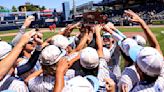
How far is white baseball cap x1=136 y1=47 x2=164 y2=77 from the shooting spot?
12.2ft

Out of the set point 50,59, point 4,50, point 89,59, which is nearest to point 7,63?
point 4,50

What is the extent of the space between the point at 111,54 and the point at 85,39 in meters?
0.61

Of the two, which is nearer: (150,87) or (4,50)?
(150,87)

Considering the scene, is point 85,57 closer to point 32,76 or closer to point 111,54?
point 32,76

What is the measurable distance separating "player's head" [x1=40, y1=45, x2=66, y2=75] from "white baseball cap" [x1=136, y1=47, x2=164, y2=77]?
1023mm

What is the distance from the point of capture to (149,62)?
3.70 metres

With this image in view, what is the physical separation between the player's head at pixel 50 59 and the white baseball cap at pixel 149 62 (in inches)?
40.3

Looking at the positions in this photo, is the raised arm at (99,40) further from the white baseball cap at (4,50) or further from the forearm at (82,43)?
the white baseball cap at (4,50)

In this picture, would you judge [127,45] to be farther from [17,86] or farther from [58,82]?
[17,86]

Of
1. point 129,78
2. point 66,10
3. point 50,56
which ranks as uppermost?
point 50,56

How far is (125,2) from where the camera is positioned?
81.1 m

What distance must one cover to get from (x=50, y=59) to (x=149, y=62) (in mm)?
1192

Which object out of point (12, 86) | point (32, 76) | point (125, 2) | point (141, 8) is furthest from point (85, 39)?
point (125, 2)

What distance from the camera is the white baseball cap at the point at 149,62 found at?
371cm
